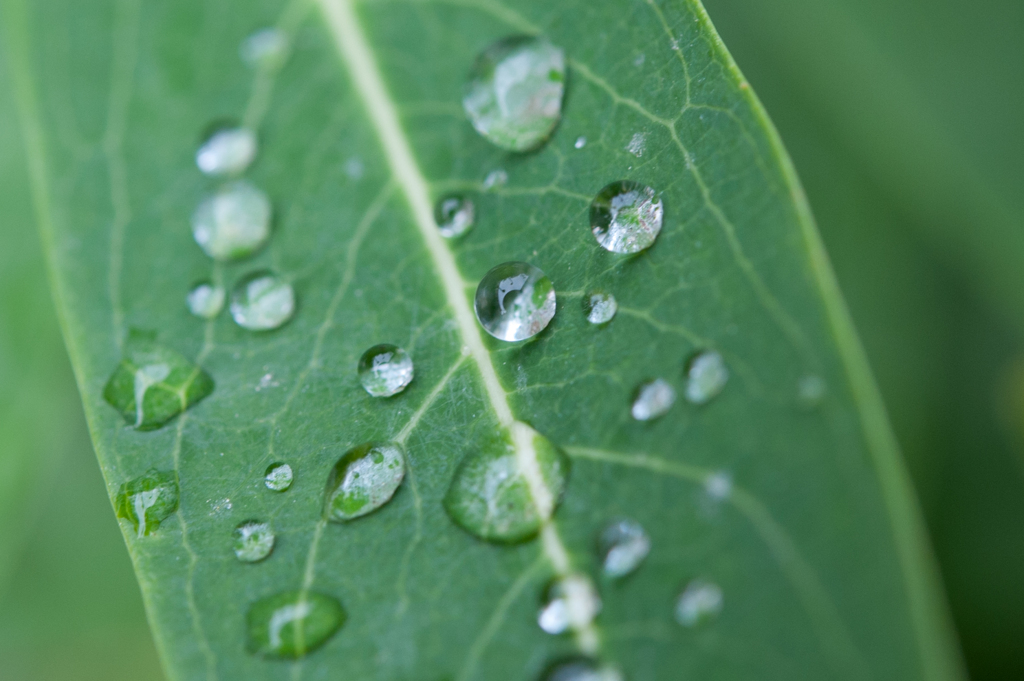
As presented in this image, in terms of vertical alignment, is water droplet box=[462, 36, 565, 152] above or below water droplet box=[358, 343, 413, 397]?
above

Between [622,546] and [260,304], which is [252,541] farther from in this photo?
[622,546]

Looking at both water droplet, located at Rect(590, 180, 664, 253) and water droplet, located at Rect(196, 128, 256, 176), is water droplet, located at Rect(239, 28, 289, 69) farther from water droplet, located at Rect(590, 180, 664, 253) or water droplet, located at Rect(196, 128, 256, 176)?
water droplet, located at Rect(590, 180, 664, 253)

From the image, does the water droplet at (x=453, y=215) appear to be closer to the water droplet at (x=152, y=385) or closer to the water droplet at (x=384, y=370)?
the water droplet at (x=384, y=370)

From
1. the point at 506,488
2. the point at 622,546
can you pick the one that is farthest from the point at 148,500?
the point at 622,546

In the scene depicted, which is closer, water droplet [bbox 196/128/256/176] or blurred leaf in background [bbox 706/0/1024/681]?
water droplet [bbox 196/128/256/176]

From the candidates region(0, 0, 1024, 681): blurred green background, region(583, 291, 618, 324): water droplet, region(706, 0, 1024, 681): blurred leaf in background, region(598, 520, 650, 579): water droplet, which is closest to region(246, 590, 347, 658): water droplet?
region(598, 520, 650, 579): water droplet

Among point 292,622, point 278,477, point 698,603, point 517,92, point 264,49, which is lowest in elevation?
point 698,603

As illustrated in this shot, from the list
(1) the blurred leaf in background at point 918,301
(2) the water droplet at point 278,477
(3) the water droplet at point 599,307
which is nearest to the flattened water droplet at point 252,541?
(2) the water droplet at point 278,477
